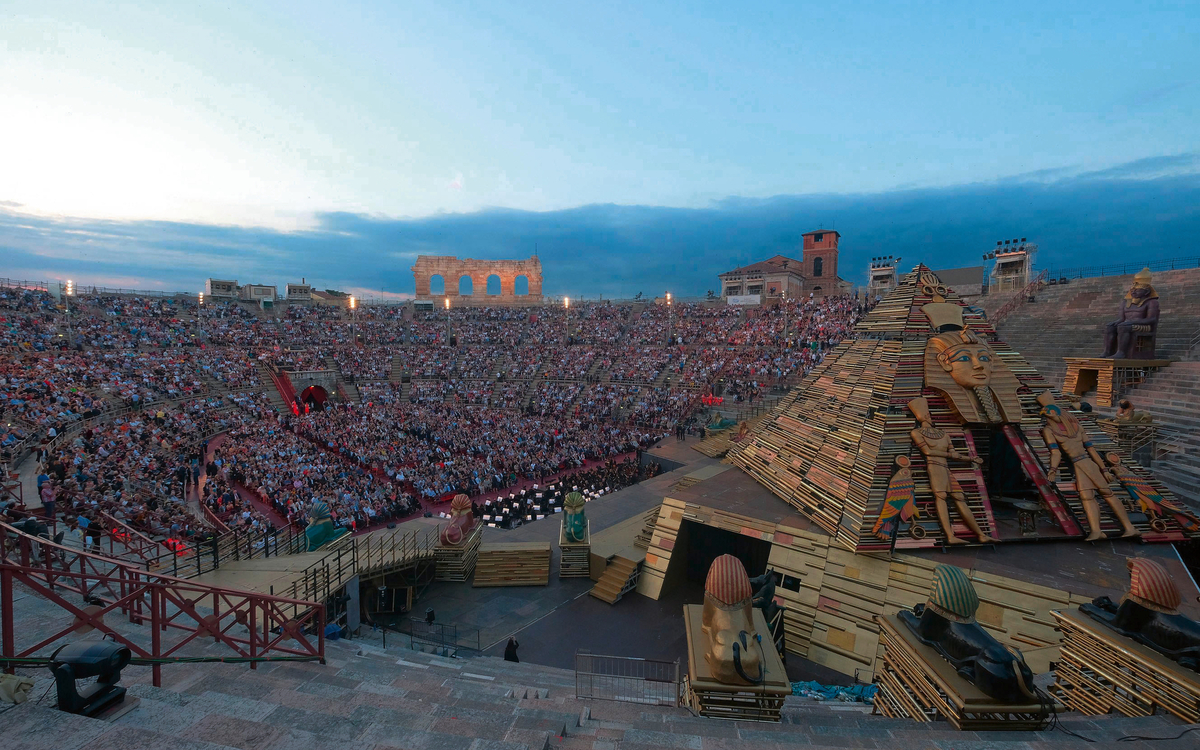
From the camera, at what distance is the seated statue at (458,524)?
14.0 m

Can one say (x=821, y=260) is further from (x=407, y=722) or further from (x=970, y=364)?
(x=407, y=722)

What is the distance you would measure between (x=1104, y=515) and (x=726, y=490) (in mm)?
7880

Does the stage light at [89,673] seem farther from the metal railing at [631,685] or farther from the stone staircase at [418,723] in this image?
the metal railing at [631,685]

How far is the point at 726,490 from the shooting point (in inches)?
560

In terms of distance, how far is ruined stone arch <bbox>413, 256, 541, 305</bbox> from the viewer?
6081 cm

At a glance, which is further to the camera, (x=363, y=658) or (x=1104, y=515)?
(x=1104, y=515)

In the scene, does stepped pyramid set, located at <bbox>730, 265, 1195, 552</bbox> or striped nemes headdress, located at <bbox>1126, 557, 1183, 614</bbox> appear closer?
striped nemes headdress, located at <bbox>1126, 557, 1183, 614</bbox>

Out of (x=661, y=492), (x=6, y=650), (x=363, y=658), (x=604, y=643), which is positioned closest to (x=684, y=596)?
(x=604, y=643)

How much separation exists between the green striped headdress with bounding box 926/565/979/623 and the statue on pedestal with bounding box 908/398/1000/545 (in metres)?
5.40

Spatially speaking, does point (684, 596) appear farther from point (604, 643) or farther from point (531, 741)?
point (531, 741)

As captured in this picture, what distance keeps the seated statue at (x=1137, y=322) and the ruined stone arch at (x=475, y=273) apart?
1957 inches

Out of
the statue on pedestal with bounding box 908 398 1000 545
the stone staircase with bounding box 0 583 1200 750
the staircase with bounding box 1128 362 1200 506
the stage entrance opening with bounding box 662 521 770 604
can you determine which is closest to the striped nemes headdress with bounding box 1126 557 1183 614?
the stone staircase with bounding box 0 583 1200 750

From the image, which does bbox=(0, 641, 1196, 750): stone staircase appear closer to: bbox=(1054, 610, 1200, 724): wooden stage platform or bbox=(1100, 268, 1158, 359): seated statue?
bbox=(1054, 610, 1200, 724): wooden stage platform

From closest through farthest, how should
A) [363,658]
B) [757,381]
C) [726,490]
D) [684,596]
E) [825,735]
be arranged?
[825,735] → [363,658] → [684,596] → [726,490] → [757,381]
